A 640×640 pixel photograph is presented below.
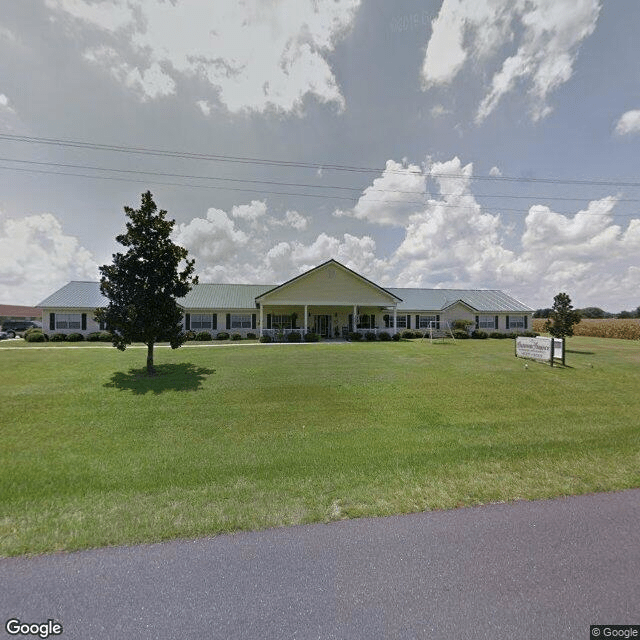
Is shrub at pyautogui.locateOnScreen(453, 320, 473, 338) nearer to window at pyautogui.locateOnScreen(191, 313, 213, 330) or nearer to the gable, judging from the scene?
the gable

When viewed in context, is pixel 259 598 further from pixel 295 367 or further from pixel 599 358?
pixel 599 358

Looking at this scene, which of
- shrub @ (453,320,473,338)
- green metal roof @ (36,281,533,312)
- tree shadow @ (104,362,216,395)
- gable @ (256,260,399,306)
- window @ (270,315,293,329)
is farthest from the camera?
shrub @ (453,320,473,338)

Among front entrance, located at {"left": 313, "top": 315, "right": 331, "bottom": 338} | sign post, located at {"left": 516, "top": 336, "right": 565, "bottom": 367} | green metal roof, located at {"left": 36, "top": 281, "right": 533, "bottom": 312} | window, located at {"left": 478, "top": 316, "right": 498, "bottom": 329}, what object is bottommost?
sign post, located at {"left": 516, "top": 336, "right": 565, "bottom": 367}

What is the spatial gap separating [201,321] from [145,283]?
18.9 m

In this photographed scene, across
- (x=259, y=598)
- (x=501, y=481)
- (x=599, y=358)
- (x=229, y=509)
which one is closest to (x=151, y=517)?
(x=229, y=509)

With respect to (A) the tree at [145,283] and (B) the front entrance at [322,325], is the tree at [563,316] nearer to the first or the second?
(B) the front entrance at [322,325]

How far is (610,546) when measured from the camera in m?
3.22

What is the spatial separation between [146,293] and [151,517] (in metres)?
9.57

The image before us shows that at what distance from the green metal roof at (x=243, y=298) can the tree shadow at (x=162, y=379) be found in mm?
16014

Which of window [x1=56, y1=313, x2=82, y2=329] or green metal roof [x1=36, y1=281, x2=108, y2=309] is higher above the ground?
green metal roof [x1=36, y1=281, x2=108, y2=309]

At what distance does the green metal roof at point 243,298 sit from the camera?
2944 cm

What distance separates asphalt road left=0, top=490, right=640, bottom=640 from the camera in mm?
2395

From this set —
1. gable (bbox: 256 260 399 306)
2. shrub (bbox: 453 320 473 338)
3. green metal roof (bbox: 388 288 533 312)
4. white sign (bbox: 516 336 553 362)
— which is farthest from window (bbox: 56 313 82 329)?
shrub (bbox: 453 320 473 338)

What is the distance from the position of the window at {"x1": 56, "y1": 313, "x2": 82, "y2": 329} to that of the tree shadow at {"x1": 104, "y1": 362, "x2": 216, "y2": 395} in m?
21.3
